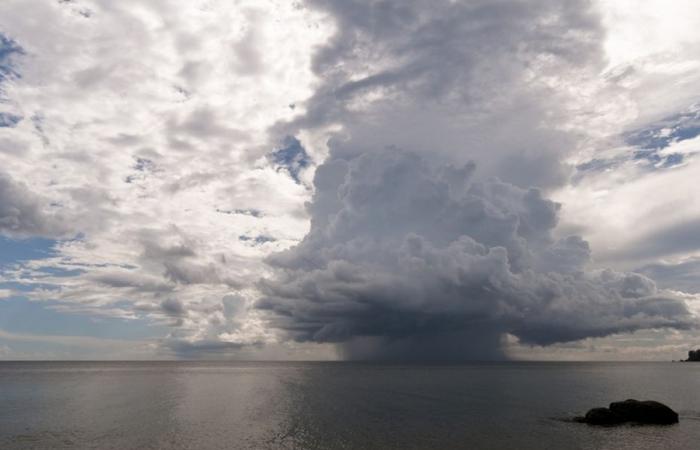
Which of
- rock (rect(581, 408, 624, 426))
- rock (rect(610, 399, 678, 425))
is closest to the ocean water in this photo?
rock (rect(610, 399, 678, 425))

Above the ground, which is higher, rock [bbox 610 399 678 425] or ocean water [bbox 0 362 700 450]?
rock [bbox 610 399 678 425]

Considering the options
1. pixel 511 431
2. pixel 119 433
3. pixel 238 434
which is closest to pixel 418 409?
pixel 511 431

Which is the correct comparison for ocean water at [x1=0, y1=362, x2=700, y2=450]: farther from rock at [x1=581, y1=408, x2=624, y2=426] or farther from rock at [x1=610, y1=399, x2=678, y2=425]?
rock at [x1=581, y1=408, x2=624, y2=426]

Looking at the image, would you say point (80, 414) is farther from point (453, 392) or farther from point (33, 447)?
point (453, 392)

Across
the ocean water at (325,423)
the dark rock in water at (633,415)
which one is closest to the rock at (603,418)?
the dark rock in water at (633,415)

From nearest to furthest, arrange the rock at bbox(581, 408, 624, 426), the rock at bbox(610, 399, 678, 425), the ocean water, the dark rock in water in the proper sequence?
1. the ocean water
2. the rock at bbox(581, 408, 624, 426)
3. the dark rock in water
4. the rock at bbox(610, 399, 678, 425)

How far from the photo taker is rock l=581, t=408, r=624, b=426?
6762 centimetres

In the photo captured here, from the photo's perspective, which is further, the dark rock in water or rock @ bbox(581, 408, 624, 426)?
the dark rock in water

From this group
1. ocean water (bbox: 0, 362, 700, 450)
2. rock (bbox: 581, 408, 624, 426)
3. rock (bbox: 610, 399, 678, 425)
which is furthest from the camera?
rock (bbox: 610, 399, 678, 425)

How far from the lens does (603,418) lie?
6825cm

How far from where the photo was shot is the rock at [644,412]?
68562mm

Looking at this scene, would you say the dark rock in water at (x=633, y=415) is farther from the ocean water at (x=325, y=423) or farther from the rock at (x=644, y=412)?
the ocean water at (x=325, y=423)

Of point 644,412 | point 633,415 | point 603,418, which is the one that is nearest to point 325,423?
point 603,418

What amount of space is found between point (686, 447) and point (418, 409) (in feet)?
133
